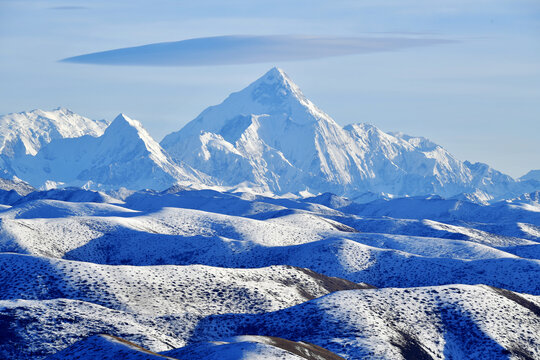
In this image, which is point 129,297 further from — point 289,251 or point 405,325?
point 289,251

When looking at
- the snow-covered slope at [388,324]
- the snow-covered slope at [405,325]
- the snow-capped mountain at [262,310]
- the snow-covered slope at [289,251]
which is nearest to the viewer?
the snow-capped mountain at [262,310]

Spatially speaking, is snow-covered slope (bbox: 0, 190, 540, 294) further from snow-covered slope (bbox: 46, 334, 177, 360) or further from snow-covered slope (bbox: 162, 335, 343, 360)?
snow-covered slope (bbox: 46, 334, 177, 360)

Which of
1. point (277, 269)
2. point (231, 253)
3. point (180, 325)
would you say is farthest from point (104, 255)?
point (180, 325)

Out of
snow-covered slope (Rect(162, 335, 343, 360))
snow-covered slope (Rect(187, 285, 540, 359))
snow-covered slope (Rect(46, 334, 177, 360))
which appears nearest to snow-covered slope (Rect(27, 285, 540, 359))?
snow-covered slope (Rect(187, 285, 540, 359))

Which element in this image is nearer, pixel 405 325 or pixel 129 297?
pixel 405 325

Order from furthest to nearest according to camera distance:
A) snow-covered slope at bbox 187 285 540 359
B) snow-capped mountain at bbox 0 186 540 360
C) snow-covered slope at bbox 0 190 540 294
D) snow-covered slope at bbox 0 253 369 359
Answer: snow-covered slope at bbox 0 190 540 294 → snow-covered slope at bbox 187 285 540 359 → snow-covered slope at bbox 0 253 369 359 → snow-capped mountain at bbox 0 186 540 360

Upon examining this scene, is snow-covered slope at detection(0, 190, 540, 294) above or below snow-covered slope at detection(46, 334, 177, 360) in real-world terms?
below

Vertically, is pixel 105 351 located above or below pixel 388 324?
above

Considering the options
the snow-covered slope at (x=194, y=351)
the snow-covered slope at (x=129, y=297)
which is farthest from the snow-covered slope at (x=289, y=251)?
the snow-covered slope at (x=194, y=351)

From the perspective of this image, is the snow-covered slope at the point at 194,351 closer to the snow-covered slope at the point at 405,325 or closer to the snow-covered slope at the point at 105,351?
the snow-covered slope at the point at 105,351

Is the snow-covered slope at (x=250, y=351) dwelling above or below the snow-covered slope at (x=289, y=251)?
above

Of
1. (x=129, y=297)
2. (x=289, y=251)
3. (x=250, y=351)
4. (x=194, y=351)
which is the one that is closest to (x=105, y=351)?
(x=194, y=351)

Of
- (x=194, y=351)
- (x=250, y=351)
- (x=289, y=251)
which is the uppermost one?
(x=250, y=351)
